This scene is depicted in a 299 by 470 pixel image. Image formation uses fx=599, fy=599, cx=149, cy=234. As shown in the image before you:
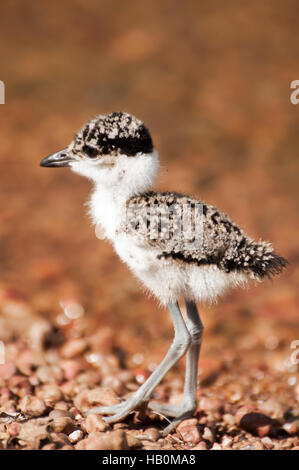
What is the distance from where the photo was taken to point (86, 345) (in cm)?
384

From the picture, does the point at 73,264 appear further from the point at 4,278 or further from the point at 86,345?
the point at 86,345

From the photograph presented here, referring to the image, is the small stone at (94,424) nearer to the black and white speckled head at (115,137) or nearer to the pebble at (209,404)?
the pebble at (209,404)

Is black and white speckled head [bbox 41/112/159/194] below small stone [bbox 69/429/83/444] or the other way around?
the other way around

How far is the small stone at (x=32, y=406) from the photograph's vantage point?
2717mm

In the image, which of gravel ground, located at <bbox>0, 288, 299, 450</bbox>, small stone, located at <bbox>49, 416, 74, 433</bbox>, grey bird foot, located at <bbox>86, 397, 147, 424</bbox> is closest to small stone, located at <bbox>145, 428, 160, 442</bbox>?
gravel ground, located at <bbox>0, 288, 299, 450</bbox>

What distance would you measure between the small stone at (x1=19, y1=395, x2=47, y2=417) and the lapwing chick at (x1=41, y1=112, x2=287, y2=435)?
0.30m

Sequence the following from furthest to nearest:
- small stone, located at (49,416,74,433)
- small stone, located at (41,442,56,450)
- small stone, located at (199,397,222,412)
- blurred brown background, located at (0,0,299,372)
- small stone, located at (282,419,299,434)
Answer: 1. blurred brown background, located at (0,0,299,372)
2. small stone, located at (199,397,222,412)
3. small stone, located at (282,419,299,434)
4. small stone, located at (49,416,74,433)
5. small stone, located at (41,442,56,450)

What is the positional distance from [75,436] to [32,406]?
34 cm

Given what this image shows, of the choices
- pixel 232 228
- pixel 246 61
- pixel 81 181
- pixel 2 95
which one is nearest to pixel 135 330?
pixel 232 228

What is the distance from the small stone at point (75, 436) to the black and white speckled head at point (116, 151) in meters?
1.07

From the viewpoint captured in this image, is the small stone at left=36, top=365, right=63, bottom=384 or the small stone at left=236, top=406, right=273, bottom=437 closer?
the small stone at left=236, top=406, right=273, bottom=437

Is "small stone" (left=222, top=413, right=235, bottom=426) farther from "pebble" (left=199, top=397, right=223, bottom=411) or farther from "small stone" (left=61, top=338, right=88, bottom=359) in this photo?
"small stone" (left=61, top=338, right=88, bottom=359)

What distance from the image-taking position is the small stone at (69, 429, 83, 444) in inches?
97.7

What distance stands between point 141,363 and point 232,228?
5.19 feet
